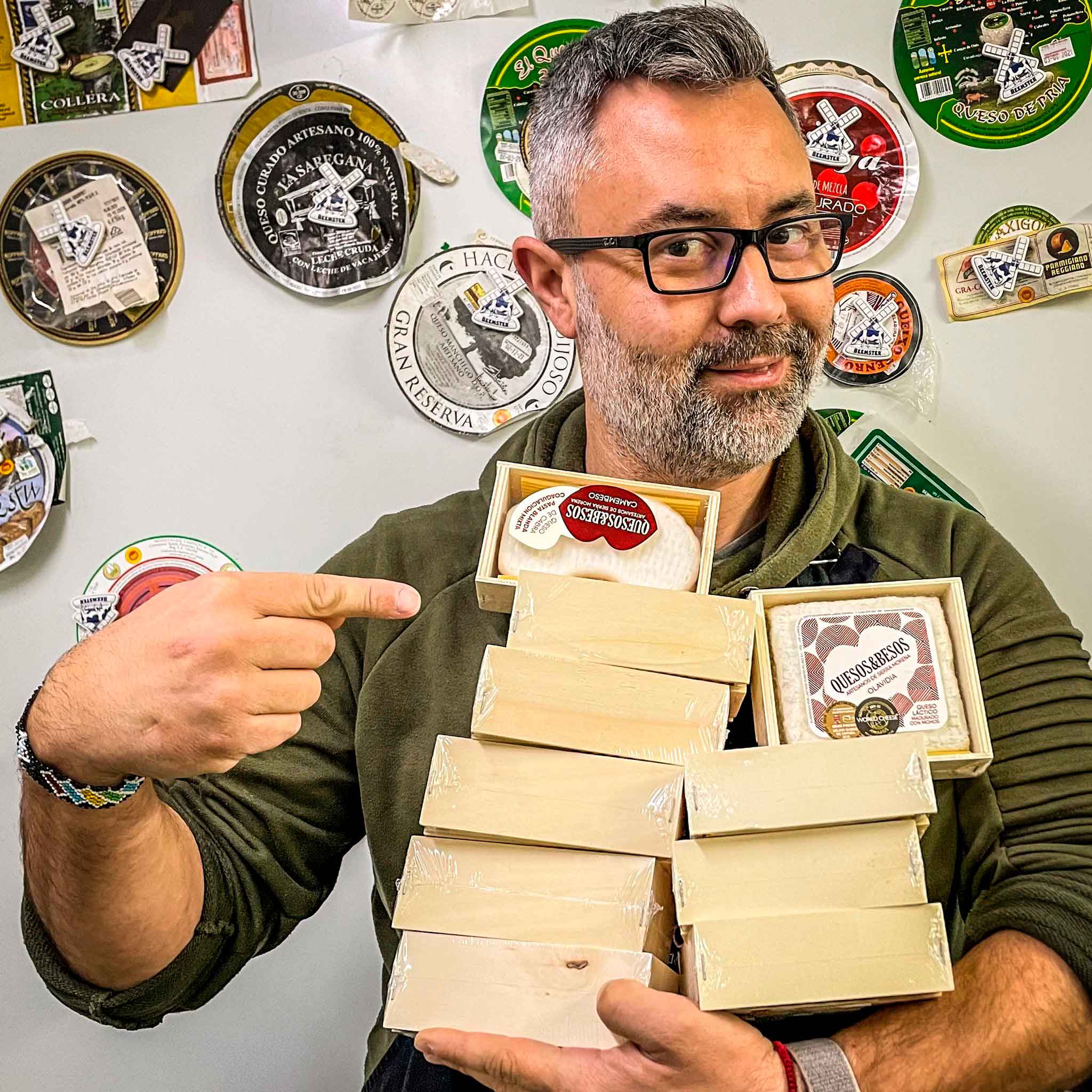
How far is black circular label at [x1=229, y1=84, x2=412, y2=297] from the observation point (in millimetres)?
1888

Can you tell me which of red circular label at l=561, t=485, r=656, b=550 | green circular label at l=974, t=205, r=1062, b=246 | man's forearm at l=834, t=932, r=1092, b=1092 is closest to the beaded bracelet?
red circular label at l=561, t=485, r=656, b=550

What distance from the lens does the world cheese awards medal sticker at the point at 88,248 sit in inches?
75.5

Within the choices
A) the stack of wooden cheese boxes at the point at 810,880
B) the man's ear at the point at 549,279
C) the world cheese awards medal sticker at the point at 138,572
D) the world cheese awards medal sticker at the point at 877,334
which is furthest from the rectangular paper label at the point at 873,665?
the world cheese awards medal sticker at the point at 138,572

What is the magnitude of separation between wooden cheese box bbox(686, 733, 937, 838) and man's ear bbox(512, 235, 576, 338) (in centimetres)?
72

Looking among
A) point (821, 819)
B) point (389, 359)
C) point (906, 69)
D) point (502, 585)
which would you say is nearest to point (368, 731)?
point (502, 585)

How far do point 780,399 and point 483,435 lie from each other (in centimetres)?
77

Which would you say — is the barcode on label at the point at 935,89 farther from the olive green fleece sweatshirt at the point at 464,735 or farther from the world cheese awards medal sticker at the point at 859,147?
the olive green fleece sweatshirt at the point at 464,735

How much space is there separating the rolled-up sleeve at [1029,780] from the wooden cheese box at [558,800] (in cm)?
40

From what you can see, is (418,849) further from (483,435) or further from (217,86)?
(217,86)

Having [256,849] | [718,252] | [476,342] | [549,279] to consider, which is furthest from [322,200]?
[256,849]

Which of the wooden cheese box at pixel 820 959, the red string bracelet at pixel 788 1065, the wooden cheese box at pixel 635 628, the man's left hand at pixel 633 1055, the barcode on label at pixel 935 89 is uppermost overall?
the barcode on label at pixel 935 89

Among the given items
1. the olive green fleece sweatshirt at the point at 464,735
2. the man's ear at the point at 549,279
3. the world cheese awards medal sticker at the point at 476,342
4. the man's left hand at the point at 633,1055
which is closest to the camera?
the man's left hand at the point at 633,1055

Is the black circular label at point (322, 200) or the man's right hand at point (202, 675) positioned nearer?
the man's right hand at point (202, 675)

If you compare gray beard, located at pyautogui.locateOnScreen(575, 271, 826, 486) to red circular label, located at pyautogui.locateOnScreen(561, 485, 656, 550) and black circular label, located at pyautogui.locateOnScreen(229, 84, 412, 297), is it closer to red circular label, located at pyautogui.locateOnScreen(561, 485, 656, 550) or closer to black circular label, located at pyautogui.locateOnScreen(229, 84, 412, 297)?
red circular label, located at pyautogui.locateOnScreen(561, 485, 656, 550)
